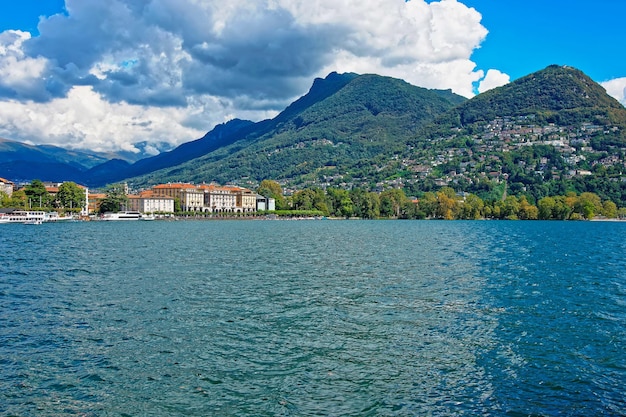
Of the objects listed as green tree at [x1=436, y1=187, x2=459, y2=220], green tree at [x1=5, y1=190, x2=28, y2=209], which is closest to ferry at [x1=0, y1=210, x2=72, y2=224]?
green tree at [x1=5, y1=190, x2=28, y2=209]

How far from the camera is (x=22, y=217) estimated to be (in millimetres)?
147250

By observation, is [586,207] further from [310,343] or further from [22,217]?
[310,343]

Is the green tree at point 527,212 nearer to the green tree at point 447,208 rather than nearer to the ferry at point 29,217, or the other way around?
the green tree at point 447,208

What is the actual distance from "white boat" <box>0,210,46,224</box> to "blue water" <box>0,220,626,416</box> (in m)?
123

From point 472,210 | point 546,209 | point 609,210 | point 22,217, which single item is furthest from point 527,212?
point 22,217

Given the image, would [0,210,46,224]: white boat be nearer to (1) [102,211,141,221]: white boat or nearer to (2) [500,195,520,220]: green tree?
(1) [102,211,141,221]: white boat

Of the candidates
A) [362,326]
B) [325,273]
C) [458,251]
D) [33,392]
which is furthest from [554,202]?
[33,392]

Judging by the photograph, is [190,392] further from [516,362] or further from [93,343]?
[516,362]

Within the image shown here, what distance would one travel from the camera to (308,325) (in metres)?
21.4

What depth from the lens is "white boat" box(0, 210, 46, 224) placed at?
14360 cm

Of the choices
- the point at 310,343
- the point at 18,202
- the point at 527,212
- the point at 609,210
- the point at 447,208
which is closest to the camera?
the point at 310,343

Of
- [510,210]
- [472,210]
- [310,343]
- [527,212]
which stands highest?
[472,210]

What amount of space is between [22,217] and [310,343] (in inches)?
6044

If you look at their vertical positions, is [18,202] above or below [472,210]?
above
